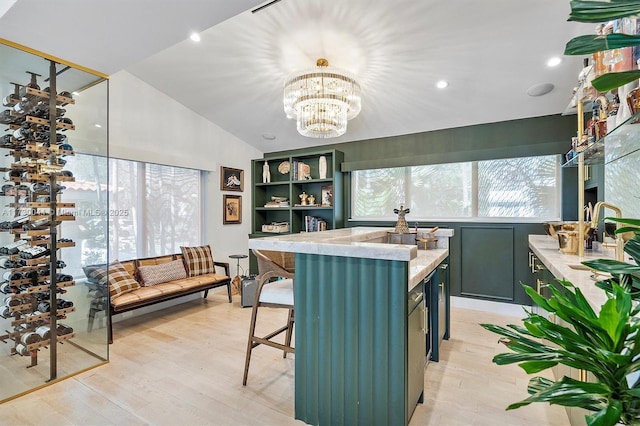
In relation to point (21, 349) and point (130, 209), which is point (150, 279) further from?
point (21, 349)

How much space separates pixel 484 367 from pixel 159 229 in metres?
4.15

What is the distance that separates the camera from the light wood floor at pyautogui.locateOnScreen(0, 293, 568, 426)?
2.00 meters

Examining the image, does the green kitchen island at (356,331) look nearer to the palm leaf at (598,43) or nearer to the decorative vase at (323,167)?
the palm leaf at (598,43)

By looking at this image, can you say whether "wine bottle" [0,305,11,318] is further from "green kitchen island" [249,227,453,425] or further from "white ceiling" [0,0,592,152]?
"green kitchen island" [249,227,453,425]

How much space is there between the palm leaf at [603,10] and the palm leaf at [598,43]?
3 cm

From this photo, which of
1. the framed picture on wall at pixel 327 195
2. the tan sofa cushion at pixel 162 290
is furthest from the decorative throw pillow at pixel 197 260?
A: the framed picture on wall at pixel 327 195

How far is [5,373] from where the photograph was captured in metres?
2.34

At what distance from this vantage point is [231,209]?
208 inches

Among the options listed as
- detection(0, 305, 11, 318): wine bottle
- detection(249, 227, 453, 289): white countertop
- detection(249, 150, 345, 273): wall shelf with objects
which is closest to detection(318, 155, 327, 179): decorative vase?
detection(249, 150, 345, 273): wall shelf with objects

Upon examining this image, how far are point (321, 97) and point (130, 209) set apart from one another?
115 inches

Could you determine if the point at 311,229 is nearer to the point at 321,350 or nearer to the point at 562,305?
the point at 321,350

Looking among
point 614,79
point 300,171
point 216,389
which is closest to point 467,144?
point 300,171

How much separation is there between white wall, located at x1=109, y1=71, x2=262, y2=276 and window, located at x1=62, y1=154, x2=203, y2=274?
0.21 m

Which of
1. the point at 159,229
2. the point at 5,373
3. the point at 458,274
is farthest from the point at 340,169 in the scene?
the point at 5,373
